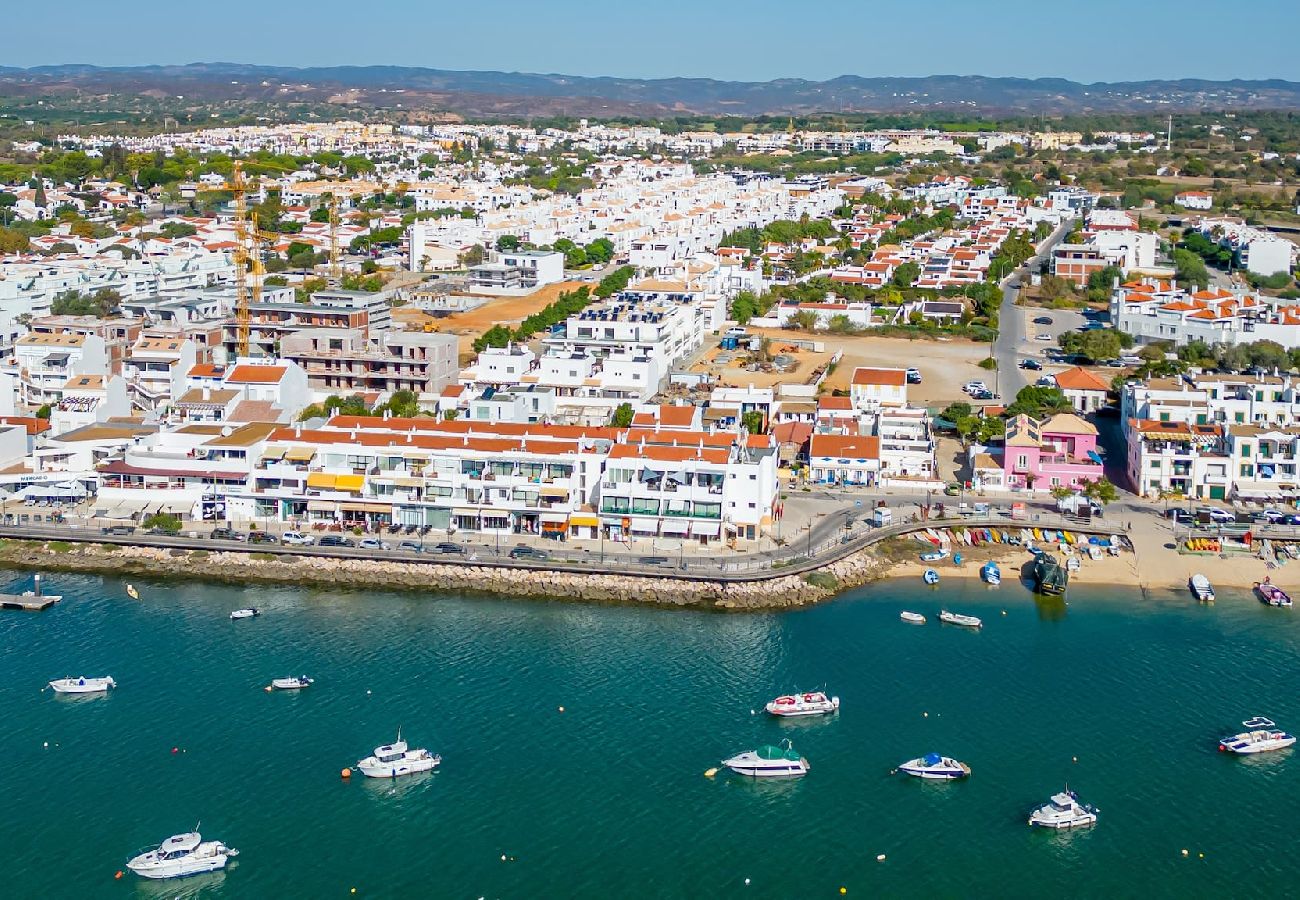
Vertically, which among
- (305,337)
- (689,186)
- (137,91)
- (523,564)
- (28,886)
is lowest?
(28,886)

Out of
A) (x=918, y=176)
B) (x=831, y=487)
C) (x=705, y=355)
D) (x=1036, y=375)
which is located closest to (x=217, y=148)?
(x=918, y=176)

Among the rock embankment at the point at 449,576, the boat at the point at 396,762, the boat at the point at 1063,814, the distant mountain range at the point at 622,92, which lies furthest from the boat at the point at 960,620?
the distant mountain range at the point at 622,92

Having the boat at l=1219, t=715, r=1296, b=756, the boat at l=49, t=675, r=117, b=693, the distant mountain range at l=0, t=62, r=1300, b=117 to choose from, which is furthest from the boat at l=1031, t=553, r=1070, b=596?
the distant mountain range at l=0, t=62, r=1300, b=117

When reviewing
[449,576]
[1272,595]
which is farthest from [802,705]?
[1272,595]

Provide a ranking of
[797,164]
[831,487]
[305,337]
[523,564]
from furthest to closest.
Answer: [797,164]
[305,337]
[831,487]
[523,564]

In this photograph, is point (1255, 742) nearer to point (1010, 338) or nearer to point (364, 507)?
point (364, 507)

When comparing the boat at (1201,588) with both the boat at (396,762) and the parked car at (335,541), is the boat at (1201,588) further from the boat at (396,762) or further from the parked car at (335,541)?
the parked car at (335,541)

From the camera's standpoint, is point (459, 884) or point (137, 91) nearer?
point (459, 884)

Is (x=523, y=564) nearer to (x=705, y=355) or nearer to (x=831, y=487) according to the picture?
(x=831, y=487)
